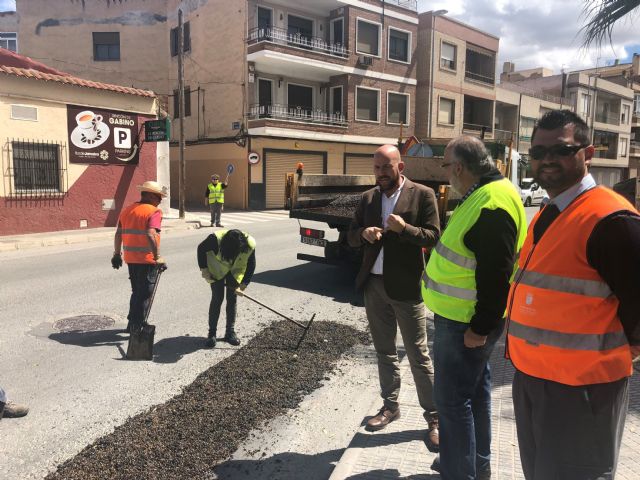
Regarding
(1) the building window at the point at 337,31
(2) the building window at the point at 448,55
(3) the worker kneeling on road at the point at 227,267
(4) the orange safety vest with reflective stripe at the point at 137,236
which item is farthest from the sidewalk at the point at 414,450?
(2) the building window at the point at 448,55

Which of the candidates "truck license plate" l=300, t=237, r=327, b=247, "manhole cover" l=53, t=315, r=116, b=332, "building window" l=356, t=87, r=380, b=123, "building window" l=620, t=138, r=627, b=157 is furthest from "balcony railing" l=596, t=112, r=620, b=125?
"manhole cover" l=53, t=315, r=116, b=332

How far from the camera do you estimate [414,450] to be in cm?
311

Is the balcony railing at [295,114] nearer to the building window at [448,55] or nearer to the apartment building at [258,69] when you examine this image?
the apartment building at [258,69]

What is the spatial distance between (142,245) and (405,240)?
316 cm

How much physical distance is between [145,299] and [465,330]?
12.7 feet

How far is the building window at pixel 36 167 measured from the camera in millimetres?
13617

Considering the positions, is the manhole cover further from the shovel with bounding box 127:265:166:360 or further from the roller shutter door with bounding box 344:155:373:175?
the roller shutter door with bounding box 344:155:373:175

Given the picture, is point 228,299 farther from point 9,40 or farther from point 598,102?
point 598,102

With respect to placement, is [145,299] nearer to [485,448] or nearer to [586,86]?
[485,448]

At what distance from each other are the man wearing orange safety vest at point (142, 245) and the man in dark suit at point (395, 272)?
2578 millimetres

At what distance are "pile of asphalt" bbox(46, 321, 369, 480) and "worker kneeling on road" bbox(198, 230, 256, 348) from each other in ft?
1.32

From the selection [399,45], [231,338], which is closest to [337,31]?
[399,45]

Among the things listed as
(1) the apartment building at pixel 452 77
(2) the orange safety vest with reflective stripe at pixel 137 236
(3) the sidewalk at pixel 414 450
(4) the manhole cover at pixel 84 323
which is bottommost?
(4) the manhole cover at pixel 84 323

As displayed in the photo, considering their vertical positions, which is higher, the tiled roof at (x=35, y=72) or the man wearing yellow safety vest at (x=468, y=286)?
the tiled roof at (x=35, y=72)
